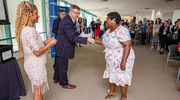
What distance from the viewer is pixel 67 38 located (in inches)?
92.6

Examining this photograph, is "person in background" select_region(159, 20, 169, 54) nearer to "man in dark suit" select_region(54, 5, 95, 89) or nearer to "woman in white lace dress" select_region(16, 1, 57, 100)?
"man in dark suit" select_region(54, 5, 95, 89)

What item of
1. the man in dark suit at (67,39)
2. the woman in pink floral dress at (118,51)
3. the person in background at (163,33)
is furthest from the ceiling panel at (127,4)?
the woman in pink floral dress at (118,51)

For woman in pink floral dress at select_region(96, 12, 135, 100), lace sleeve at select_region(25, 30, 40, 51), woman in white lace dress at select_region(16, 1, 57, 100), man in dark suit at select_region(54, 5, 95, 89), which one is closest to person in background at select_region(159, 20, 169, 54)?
woman in pink floral dress at select_region(96, 12, 135, 100)

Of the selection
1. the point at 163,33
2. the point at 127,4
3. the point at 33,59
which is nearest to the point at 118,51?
the point at 33,59

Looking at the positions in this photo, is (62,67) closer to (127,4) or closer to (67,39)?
(67,39)

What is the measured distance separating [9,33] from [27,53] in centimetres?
421

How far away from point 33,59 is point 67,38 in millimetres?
982

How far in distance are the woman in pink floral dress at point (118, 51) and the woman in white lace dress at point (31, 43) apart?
34.1 inches

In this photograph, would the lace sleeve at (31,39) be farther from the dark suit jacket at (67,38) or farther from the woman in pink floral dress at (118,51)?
the woman in pink floral dress at (118,51)

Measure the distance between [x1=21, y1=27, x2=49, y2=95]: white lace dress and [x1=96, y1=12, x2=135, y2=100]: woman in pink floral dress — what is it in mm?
993

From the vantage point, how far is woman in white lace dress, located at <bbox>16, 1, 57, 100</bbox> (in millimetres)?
1365

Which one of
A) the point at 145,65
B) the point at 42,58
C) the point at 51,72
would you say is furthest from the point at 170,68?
the point at 42,58

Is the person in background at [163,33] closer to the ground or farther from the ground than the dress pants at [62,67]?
farther from the ground

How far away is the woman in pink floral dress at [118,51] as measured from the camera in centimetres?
181
